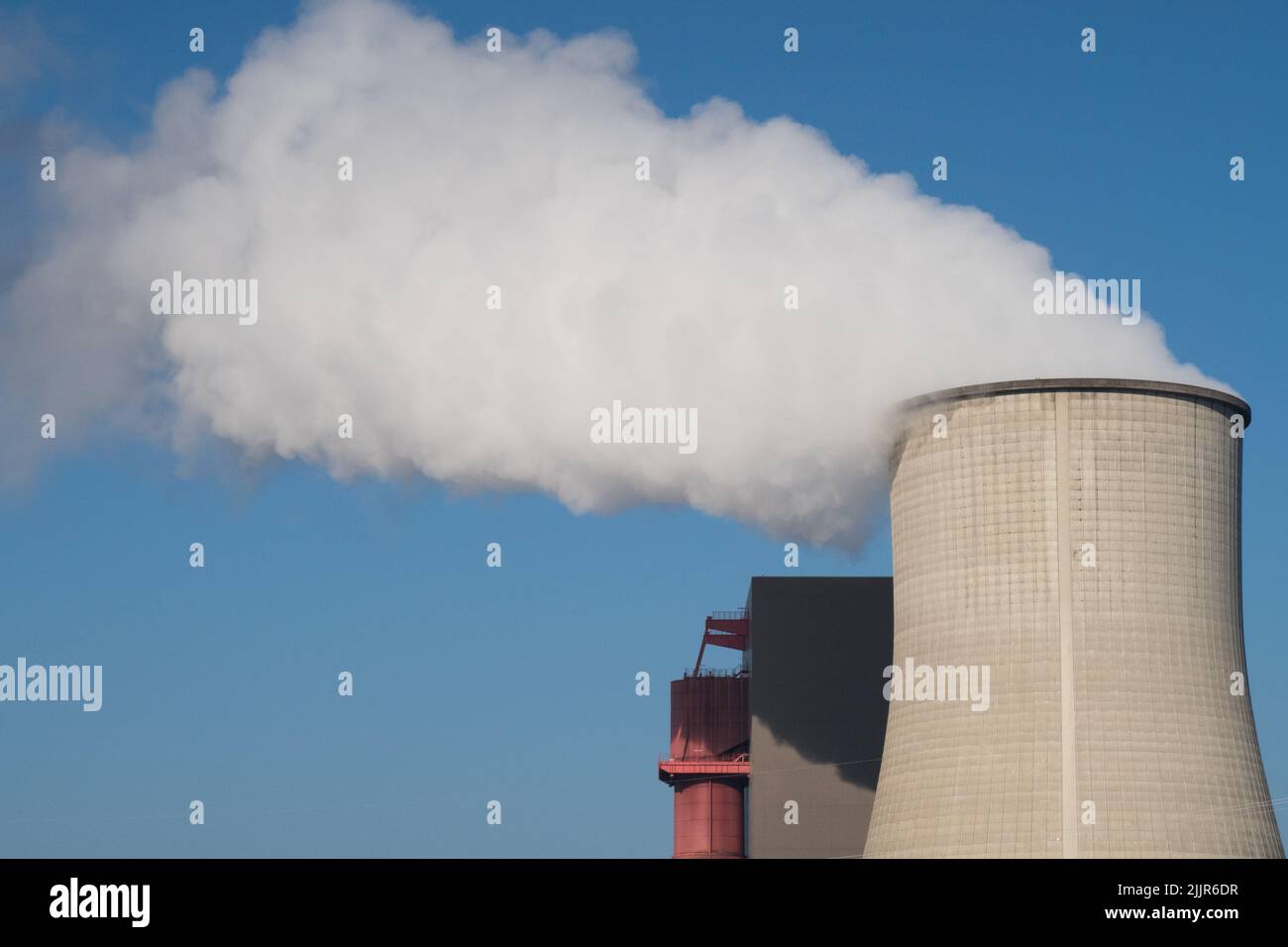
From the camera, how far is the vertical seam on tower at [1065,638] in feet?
97.8

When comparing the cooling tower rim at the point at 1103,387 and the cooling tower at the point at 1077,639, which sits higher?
the cooling tower rim at the point at 1103,387

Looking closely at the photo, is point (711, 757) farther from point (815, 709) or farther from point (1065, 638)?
point (1065, 638)

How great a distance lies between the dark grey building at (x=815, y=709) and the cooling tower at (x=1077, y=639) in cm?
1155

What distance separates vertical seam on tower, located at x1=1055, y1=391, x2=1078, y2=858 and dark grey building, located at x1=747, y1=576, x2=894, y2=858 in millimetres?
13473

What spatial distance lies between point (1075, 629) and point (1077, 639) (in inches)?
6.3

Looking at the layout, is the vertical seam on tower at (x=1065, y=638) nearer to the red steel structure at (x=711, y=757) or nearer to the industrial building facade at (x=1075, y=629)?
the industrial building facade at (x=1075, y=629)

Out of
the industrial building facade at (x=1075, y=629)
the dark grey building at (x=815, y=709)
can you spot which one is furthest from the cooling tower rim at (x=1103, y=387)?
the dark grey building at (x=815, y=709)

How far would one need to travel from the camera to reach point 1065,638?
30219 mm

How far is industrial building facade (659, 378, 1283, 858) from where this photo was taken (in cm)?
2975

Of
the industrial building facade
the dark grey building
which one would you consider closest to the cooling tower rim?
the industrial building facade

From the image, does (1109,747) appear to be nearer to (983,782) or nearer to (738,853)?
(983,782)

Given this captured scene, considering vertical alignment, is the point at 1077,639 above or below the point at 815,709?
above

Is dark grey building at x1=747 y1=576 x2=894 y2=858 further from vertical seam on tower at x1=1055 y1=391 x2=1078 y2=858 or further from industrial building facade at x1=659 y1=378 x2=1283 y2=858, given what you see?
vertical seam on tower at x1=1055 y1=391 x2=1078 y2=858

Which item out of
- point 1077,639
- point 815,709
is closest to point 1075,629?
point 1077,639
